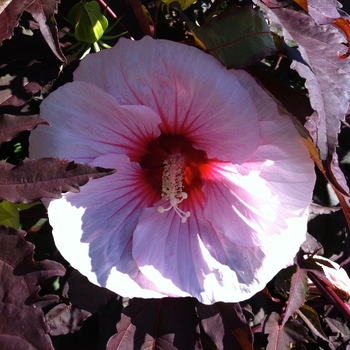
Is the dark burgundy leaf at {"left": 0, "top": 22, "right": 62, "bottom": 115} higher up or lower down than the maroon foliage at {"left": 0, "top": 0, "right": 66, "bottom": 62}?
lower down

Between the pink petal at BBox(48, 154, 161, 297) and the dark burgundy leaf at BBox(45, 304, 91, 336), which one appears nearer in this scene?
the pink petal at BBox(48, 154, 161, 297)

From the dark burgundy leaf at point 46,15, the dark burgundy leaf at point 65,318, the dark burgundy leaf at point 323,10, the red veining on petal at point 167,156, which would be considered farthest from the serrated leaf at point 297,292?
the dark burgundy leaf at point 46,15

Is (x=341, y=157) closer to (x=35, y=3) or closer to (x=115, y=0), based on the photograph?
(x=115, y=0)

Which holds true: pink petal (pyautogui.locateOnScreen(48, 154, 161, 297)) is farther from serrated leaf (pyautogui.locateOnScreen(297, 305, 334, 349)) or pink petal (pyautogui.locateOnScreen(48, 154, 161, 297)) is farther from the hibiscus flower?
serrated leaf (pyautogui.locateOnScreen(297, 305, 334, 349))

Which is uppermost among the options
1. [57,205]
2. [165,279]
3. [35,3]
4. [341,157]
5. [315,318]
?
[35,3]

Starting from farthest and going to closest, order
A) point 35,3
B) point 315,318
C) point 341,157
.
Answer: point 341,157 < point 315,318 < point 35,3

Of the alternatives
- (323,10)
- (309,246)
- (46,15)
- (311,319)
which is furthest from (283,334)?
(46,15)

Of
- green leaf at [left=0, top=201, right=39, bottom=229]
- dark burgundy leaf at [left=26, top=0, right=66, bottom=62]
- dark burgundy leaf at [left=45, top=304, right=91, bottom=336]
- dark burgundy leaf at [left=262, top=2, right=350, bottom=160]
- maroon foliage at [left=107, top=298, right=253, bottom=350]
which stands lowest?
maroon foliage at [left=107, top=298, right=253, bottom=350]

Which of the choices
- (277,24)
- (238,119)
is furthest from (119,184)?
(277,24)

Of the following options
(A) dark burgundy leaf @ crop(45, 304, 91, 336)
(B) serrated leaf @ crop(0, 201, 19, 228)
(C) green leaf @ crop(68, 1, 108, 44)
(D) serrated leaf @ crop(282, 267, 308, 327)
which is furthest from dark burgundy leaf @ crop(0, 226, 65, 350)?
(D) serrated leaf @ crop(282, 267, 308, 327)
